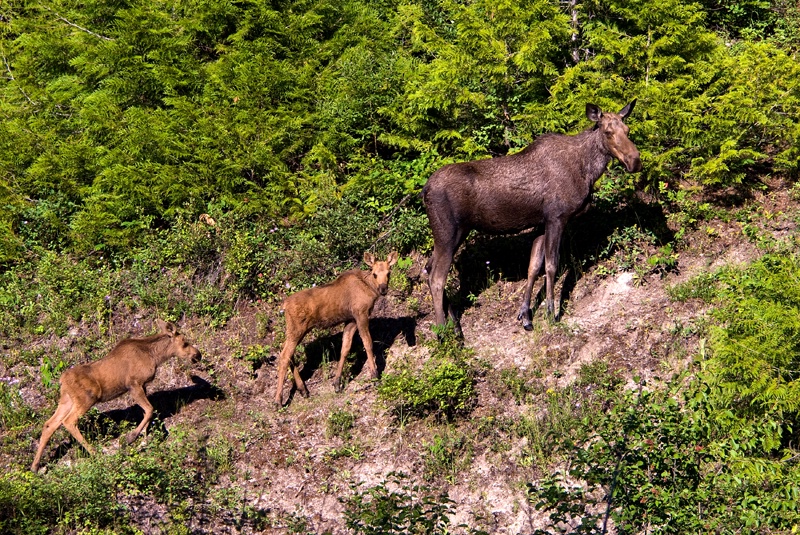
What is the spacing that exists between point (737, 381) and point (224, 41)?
38.9ft

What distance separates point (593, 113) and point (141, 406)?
7.47 meters

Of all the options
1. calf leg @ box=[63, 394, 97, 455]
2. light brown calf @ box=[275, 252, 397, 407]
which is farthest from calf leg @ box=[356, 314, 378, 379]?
calf leg @ box=[63, 394, 97, 455]

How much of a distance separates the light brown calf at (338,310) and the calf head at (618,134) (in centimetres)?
350

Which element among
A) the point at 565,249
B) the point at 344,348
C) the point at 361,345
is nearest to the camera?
the point at 344,348

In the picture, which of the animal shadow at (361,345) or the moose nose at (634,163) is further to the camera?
the animal shadow at (361,345)

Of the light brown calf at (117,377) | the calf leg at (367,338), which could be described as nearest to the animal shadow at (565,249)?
the calf leg at (367,338)

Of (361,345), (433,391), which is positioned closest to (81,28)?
(361,345)

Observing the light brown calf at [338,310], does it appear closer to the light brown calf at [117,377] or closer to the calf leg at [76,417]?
the light brown calf at [117,377]

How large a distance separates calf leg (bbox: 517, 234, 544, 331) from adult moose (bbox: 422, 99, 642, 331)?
0.05 feet

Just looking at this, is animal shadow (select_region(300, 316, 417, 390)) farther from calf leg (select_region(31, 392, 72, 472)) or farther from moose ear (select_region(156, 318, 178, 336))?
calf leg (select_region(31, 392, 72, 472))

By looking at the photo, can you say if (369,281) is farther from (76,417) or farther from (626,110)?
(626,110)

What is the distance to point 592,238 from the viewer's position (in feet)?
50.8

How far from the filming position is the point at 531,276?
14438 millimetres

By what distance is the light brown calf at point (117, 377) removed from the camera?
42.0ft
